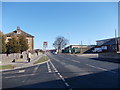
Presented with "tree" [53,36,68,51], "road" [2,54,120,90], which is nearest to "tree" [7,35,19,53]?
"road" [2,54,120,90]

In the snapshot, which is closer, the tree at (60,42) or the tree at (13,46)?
the tree at (13,46)

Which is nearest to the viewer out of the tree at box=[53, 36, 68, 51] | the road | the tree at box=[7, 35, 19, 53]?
the road

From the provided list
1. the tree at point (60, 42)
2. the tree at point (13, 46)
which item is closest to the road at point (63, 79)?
the tree at point (13, 46)

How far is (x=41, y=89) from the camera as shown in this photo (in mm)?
8016

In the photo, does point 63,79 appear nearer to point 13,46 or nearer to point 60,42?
point 13,46

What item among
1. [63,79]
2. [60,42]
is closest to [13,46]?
[63,79]

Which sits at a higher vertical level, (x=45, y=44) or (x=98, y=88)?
(x=45, y=44)

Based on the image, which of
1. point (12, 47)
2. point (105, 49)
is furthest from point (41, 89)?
point (105, 49)

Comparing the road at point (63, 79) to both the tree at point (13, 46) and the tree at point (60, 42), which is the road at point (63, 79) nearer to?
the tree at point (13, 46)

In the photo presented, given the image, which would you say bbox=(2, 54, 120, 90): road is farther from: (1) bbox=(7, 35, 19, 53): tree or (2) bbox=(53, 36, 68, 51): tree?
(2) bbox=(53, 36, 68, 51): tree

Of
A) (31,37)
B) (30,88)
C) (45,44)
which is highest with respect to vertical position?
(31,37)

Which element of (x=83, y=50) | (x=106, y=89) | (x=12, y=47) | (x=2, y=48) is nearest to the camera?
(x=106, y=89)

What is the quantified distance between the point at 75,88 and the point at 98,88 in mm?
1011

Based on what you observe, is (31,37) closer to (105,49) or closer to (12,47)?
(105,49)
